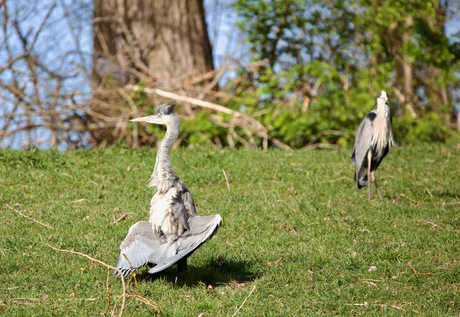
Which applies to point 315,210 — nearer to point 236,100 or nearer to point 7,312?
point 7,312

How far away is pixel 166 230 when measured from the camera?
18.3 feet

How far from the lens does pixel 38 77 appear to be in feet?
40.3

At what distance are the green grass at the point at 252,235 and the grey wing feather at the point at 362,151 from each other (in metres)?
0.22

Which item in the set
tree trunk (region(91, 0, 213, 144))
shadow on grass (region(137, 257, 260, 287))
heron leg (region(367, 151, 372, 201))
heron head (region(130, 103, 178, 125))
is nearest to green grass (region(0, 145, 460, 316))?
shadow on grass (region(137, 257, 260, 287))

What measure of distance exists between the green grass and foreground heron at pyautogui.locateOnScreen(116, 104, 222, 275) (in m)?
0.28

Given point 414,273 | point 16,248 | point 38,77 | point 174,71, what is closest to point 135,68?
point 174,71

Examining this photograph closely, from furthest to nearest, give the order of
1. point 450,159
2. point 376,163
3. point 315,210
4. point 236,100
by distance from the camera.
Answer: point 236,100
point 450,159
point 376,163
point 315,210

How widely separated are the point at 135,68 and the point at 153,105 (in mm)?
1227

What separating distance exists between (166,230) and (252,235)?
1.59 m

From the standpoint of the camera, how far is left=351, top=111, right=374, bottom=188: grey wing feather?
8.60 metres

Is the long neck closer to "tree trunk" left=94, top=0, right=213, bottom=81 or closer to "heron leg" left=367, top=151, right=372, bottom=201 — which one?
"heron leg" left=367, top=151, right=372, bottom=201

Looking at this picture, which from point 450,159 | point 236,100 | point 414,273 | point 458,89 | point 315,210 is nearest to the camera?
point 414,273

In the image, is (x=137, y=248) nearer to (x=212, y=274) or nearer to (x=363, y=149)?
(x=212, y=274)

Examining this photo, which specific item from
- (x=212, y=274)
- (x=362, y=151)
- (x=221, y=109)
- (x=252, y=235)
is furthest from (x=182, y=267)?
(x=221, y=109)
